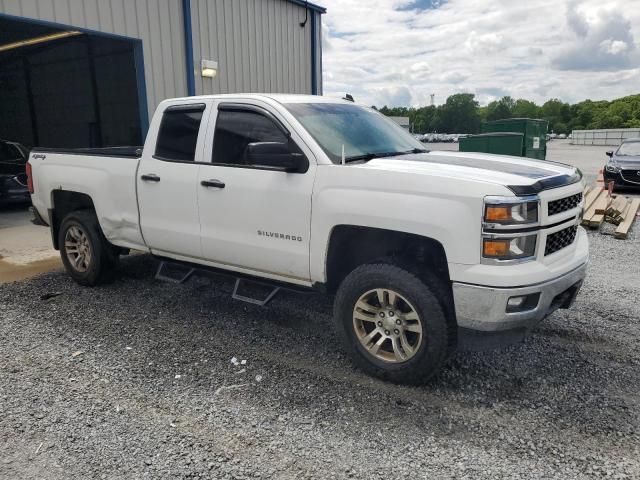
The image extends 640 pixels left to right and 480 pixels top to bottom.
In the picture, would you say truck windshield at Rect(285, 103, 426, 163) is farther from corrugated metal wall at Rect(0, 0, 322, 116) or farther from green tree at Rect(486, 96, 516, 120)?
green tree at Rect(486, 96, 516, 120)

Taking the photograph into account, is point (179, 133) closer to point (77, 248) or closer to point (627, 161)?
point (77, 248)

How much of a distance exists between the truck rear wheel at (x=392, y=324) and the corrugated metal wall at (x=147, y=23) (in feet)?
25.3

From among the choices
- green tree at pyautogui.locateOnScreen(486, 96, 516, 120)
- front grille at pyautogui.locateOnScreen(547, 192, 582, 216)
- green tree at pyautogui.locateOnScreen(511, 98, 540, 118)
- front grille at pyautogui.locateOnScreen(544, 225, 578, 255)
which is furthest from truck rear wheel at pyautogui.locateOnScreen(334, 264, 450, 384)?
green tree at pyautogui.locateOnScreen(511, 98, 540, 118)

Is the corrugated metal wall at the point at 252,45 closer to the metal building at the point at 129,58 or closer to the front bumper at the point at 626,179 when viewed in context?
the metal building at the point at 129,58

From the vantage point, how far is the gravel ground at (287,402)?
9.02 feet

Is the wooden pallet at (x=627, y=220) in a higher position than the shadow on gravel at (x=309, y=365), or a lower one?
higher

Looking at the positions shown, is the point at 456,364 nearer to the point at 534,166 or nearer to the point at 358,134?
the point at 534,166

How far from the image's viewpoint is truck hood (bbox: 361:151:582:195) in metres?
A: 3.16

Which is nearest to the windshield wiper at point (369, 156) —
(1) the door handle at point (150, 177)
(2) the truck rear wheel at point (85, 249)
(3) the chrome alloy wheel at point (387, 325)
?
(3) the chrome alloy wheel at point (387, 325)

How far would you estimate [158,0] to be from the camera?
10242 mm

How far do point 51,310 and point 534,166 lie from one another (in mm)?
4628

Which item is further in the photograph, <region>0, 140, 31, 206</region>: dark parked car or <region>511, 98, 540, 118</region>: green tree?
<region>511, 98, 540, 118</region>: green tree

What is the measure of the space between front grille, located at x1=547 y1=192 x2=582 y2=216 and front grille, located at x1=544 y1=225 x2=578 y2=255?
148mm

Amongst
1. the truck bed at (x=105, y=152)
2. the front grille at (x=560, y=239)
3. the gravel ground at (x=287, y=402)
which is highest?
the truck bed at (x=105, y=152)
